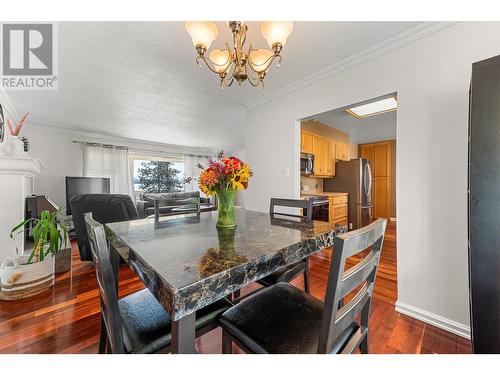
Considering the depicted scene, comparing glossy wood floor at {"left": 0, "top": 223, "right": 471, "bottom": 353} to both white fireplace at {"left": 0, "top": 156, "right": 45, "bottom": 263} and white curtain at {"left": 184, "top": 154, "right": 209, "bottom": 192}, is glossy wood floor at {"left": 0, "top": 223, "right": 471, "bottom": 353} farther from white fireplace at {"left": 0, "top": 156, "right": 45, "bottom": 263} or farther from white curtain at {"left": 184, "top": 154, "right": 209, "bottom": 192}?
white curtain at {"left": 184, "top": 154, "right": 209, "bottom": 192}

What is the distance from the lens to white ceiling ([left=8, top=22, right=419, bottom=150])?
1.65 meters

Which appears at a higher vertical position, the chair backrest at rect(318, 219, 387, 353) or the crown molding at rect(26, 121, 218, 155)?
the crown molding at rect(26, 121, 218, 155)

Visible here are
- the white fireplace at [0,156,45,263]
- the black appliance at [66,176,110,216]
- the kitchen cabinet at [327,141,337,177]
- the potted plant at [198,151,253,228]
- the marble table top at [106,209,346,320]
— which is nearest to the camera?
the marble table top at [106,209,346,320]

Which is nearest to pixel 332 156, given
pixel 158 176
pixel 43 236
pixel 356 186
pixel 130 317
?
pixel 356 186

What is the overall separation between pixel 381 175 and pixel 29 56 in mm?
6574

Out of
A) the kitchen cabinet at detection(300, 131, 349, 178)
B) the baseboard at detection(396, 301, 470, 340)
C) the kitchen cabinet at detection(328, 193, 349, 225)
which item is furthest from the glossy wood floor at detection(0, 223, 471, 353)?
the kitchen cabinet at detection(300, 131, 349, 178)

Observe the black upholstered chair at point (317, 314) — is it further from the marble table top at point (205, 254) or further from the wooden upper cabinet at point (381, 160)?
the wooden upper cabinet at point (381, 160)

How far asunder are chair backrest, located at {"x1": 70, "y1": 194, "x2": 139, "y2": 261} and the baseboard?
2.80m

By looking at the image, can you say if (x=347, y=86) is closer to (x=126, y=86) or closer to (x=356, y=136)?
(x=126, y=86)

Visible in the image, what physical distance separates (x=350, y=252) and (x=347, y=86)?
203 centimetres

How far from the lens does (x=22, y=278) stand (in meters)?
1.86

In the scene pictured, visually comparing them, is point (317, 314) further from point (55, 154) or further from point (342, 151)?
point (55, 154)
